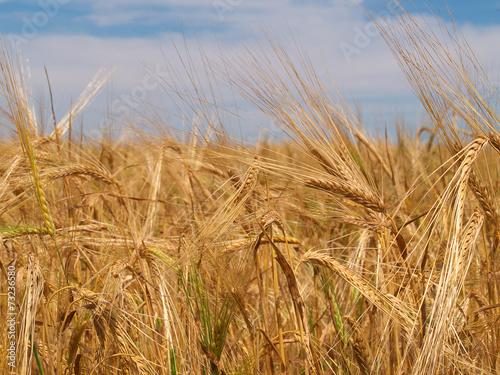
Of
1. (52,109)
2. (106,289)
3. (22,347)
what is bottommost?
(22,347)

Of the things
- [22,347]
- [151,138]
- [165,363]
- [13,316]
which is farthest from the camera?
[151,138]

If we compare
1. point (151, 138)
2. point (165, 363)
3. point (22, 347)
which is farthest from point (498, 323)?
point (151, 138)

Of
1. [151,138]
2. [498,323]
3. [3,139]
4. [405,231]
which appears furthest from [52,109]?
[498,323]

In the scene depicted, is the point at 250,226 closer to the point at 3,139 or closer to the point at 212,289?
the point at 212,289

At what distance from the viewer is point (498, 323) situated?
4.62 ft

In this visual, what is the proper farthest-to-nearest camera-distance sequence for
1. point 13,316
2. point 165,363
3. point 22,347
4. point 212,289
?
1. point 212,289
2. point 165,363
3. point 13,316
4. point 22,347

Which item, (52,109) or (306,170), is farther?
(52,109)

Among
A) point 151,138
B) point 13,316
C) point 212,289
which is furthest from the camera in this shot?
point 151,138

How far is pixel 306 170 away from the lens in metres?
1.34

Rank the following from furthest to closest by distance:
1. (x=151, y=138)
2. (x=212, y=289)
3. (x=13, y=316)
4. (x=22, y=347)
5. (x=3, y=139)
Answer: (x=3, y=139), (x=151, y=138), (x=212, y=289), (x=13, y=316), (x=22, y=347)

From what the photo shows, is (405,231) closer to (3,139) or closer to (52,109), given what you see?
(52,109)

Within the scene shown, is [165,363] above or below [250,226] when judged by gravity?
below

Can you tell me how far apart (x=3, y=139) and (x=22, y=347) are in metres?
1.53

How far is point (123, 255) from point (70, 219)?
67cm
